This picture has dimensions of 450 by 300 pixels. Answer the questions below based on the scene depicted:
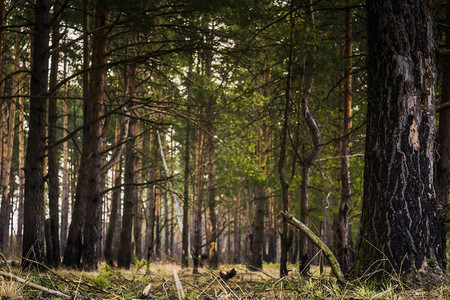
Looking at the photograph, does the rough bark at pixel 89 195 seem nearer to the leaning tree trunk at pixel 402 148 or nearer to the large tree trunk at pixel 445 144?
the large tree trunk at pixel 445 144

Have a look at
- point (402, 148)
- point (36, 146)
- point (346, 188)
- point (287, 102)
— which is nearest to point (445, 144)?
point (346, 188)

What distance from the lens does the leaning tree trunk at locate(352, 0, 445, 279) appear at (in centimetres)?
345

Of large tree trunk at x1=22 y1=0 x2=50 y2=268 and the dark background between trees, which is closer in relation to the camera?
the dark background between trees

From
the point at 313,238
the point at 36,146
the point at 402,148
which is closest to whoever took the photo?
the point at 313,238

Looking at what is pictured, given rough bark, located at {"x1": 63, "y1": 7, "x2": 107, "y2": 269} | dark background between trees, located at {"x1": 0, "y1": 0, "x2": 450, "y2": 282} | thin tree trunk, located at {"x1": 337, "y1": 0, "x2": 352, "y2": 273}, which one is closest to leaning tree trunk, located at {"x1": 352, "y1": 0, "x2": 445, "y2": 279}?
dark background between trees, located at {"x1": 0, "y1": 0, "x2": 450, "y2": 282}

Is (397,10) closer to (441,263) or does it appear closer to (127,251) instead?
(441,263)

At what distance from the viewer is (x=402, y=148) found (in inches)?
140

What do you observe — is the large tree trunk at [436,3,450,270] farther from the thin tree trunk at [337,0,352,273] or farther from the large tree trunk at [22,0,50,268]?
the large tree trunk at [22,0,50,268]

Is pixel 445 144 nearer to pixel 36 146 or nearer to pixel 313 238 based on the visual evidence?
pixel 313 238

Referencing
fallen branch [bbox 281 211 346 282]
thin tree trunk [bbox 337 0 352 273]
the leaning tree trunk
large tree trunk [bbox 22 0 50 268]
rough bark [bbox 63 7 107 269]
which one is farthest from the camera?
rough bark [bbox 63 7 107 269]

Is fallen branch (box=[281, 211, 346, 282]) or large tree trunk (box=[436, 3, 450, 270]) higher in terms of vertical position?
large tree trunk (box=[436, 3, 450, 270])

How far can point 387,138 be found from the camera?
3.63 meters

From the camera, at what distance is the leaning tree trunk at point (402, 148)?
345cm

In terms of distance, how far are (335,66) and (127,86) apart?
Result: 255 inches
